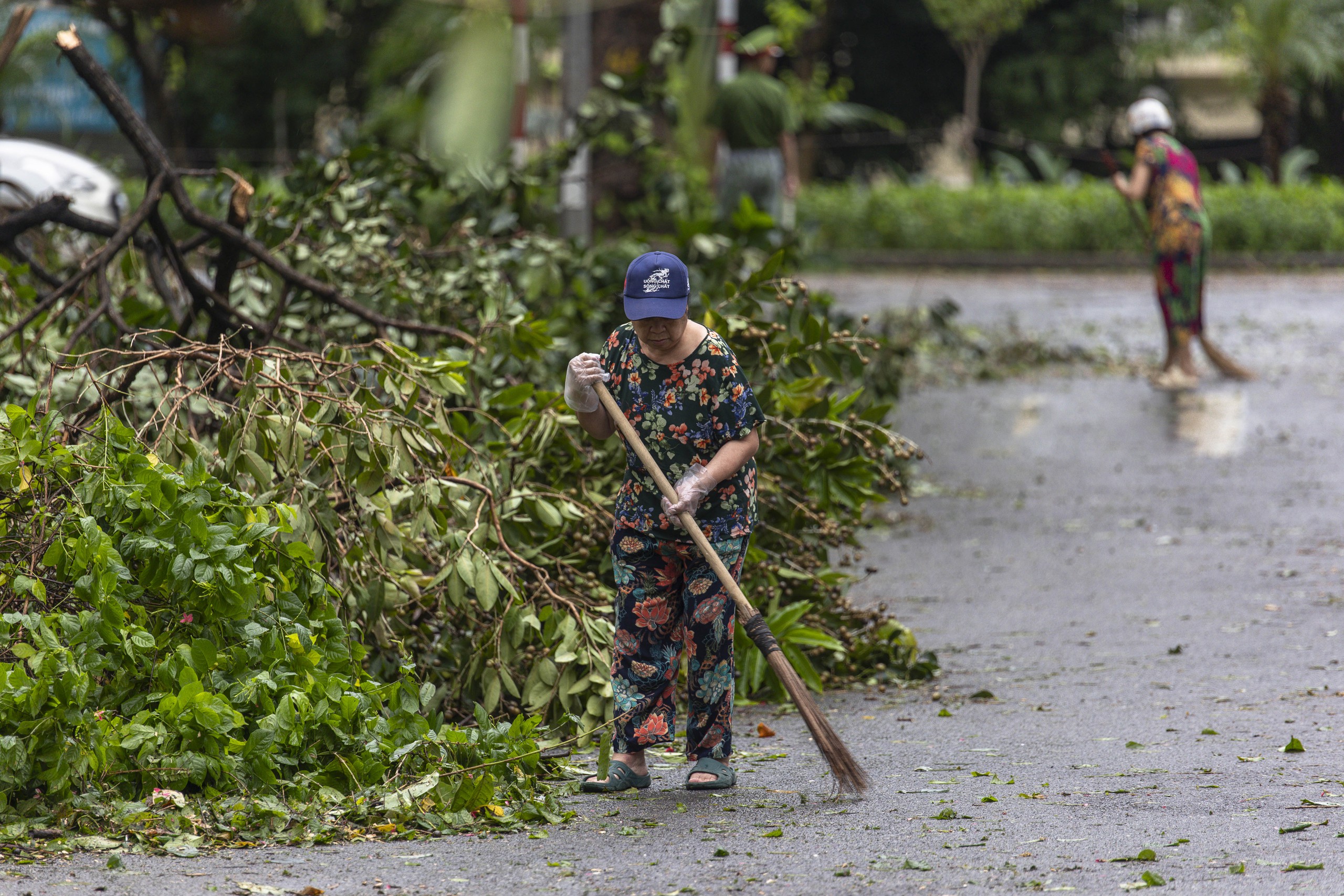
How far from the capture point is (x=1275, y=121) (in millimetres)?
26109

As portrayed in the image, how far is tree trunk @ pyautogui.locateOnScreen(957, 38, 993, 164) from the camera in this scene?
2925 centimetres

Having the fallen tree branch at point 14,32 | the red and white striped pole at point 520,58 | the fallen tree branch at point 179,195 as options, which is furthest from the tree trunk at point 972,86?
the fallen tree branch at point 179,195

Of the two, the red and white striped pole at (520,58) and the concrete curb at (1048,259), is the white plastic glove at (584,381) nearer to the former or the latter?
the red and white striped pole at (520,58)

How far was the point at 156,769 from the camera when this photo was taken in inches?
164

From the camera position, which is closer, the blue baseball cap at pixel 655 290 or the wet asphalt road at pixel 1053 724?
the wet asphalt road at pixel 1053 724

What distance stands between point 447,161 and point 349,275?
38.7 inches

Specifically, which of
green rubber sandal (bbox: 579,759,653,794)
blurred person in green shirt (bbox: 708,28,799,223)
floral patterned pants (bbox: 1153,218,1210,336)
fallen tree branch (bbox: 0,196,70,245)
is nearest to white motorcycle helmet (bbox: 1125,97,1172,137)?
floral patterned pants (bbox: 1153,218,1210,336)

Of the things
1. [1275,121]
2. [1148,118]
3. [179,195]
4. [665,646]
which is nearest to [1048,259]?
[1275,121]

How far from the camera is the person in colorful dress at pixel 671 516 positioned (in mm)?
4574

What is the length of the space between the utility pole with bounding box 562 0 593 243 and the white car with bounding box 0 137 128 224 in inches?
184

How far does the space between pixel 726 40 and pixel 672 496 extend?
1272 centimetres

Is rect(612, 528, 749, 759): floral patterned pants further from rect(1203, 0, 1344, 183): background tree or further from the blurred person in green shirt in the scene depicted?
rect(1203, 0, 1344, 183): background tree

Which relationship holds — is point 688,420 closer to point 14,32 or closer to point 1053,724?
point 1053,724

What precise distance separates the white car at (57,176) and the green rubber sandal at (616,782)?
10.2m
